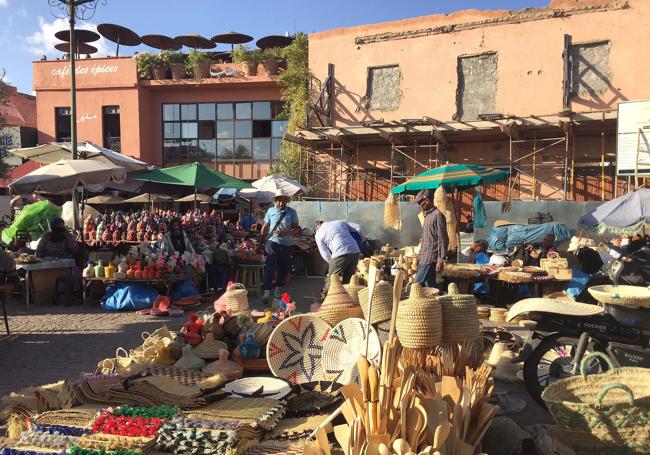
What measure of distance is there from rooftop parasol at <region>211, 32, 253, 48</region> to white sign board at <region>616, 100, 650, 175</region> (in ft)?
57.6

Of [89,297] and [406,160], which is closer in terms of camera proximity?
[89,297]

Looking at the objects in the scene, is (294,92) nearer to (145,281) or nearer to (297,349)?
(145,281)

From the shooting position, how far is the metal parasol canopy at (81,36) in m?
25.6

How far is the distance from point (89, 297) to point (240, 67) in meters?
16.2

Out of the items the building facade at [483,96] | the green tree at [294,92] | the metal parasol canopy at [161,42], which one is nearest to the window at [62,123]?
the metal parasol canopy at [161,42]

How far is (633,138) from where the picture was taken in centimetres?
1421

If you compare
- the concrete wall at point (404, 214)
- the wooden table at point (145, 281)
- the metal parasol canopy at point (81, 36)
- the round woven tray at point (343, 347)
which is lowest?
the wooden table at point (145, 281)

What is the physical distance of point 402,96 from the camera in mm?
18391

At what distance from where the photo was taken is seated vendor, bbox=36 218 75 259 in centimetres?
887

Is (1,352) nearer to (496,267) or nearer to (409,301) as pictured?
(409,301)

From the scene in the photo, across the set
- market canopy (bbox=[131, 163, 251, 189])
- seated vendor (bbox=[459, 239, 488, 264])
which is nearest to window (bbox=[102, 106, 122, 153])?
market canopy (bbox=[131, 163, 251, 189])

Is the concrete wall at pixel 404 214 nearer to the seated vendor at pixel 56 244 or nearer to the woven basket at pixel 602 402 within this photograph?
the seated vendor at pixel 56 244

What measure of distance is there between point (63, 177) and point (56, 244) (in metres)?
1.42

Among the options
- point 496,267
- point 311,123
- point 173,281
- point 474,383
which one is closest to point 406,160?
point 311,123
